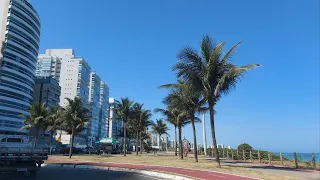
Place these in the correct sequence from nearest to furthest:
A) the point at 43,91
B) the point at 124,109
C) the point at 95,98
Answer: the point at 124,109
the point at 43,91
the point at 95,98

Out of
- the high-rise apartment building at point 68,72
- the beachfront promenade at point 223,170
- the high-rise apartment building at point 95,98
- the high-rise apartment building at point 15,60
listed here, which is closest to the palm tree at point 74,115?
the beachfront promenade at point 223,170

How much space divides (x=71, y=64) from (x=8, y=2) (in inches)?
2928

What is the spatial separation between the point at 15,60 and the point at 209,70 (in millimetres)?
86076

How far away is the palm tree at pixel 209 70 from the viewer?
2016 cm

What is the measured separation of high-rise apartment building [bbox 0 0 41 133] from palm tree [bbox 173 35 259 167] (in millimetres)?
75980

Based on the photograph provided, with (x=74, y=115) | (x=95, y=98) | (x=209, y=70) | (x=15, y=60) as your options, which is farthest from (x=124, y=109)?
(x=95, y=98)

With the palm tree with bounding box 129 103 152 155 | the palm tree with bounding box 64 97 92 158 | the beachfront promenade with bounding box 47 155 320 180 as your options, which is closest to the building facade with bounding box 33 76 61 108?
the palm tree with bounding box 129 103 152 155

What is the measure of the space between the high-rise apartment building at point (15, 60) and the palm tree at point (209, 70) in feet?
249

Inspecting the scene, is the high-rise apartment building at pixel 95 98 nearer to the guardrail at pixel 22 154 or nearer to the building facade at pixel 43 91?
the building facade at pixel 43 91

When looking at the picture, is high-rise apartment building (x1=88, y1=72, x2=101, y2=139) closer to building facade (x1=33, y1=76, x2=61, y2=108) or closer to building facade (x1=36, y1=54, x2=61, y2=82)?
building facade (x1=36, y1=54, x2=61, y2=82)

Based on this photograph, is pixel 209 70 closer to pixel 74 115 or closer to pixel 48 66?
pixel 74 115

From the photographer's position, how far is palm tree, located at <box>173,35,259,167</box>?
66.1ft

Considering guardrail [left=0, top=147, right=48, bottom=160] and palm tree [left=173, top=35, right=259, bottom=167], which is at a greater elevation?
palm tree [left=173, top=35, right=259, bottom=167]

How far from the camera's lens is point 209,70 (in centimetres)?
2027
